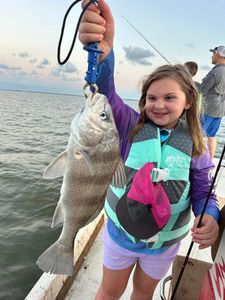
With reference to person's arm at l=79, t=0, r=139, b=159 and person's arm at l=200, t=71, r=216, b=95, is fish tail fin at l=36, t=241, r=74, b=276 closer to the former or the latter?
person's arm at l=79, t=0, r=139, b=159

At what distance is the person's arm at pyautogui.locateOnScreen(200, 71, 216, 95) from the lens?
537 centimetres

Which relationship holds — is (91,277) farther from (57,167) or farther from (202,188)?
(57,167)

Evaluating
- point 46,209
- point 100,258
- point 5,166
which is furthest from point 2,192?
point 100,258

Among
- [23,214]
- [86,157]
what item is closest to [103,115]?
[86,157]

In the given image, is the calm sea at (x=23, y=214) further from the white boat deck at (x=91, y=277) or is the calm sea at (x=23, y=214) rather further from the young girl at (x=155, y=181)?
the white boat deck at (x=91, y=277)

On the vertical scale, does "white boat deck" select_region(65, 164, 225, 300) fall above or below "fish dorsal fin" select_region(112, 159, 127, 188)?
below

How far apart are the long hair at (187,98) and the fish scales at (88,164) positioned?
0.42 m

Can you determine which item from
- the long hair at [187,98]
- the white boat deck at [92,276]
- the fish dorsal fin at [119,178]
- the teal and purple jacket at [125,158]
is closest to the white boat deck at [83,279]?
the white boat deck at [92,276]

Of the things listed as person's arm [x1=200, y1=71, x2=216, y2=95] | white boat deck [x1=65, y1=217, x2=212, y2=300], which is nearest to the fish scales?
white boat deck [x1=65, y1=217, x2=212, y2=300]

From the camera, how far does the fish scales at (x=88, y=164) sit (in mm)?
1464

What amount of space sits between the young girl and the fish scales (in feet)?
0.76

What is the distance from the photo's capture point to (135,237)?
1773mm

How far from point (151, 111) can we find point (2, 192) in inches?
229

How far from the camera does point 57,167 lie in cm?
151
